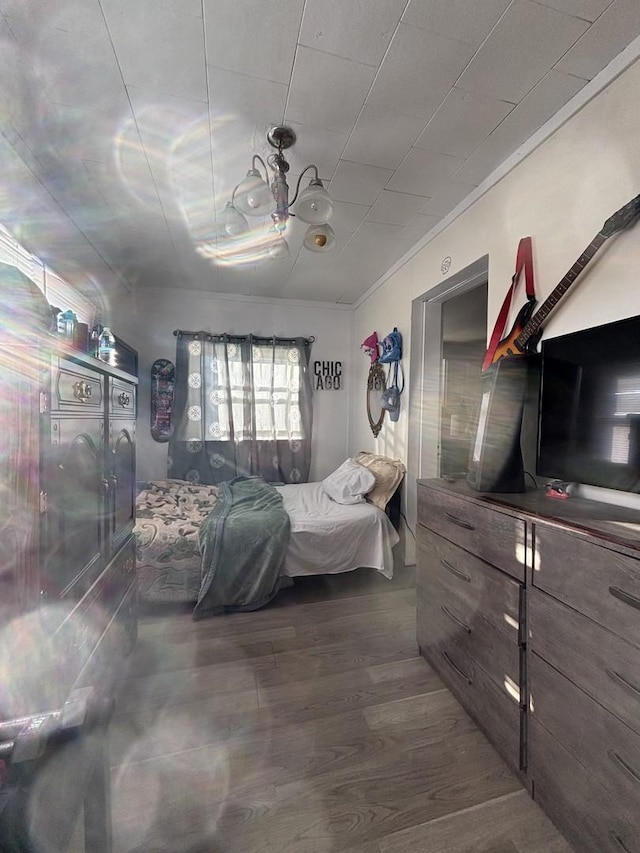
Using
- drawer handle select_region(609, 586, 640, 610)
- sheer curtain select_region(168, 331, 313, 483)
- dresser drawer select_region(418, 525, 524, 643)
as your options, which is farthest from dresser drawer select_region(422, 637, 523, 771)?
sheer curtain select_region(168, 331, 313, 483)

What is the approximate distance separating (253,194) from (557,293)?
4.50 feet

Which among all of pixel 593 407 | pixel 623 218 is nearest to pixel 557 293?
pixel 623 218

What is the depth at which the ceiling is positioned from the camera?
3.68ft

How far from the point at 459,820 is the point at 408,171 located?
2.71 meters

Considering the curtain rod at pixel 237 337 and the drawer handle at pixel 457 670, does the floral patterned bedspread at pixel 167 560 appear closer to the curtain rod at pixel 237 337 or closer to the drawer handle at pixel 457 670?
the drawer handle at pixel 457 670

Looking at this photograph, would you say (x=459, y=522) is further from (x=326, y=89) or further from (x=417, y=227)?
(x=417, y=227)

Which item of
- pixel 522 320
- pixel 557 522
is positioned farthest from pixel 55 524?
pixel 522 320

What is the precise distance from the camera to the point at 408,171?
182 cm

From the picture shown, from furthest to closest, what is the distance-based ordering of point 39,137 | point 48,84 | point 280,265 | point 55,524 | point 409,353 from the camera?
point 280,265 → point 409,353 → point 39,137 → point 48,84 → point 55,524

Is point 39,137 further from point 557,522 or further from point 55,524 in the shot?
point 557,522

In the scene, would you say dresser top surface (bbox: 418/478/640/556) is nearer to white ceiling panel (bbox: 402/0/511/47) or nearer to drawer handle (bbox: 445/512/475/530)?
drawer handle (bbox: 445/512/475/530)

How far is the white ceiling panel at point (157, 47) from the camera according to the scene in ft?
3.64

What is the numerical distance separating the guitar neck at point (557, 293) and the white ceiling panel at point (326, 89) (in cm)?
107

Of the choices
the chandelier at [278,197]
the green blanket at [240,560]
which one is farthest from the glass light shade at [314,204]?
the green blanket at [240,560]
